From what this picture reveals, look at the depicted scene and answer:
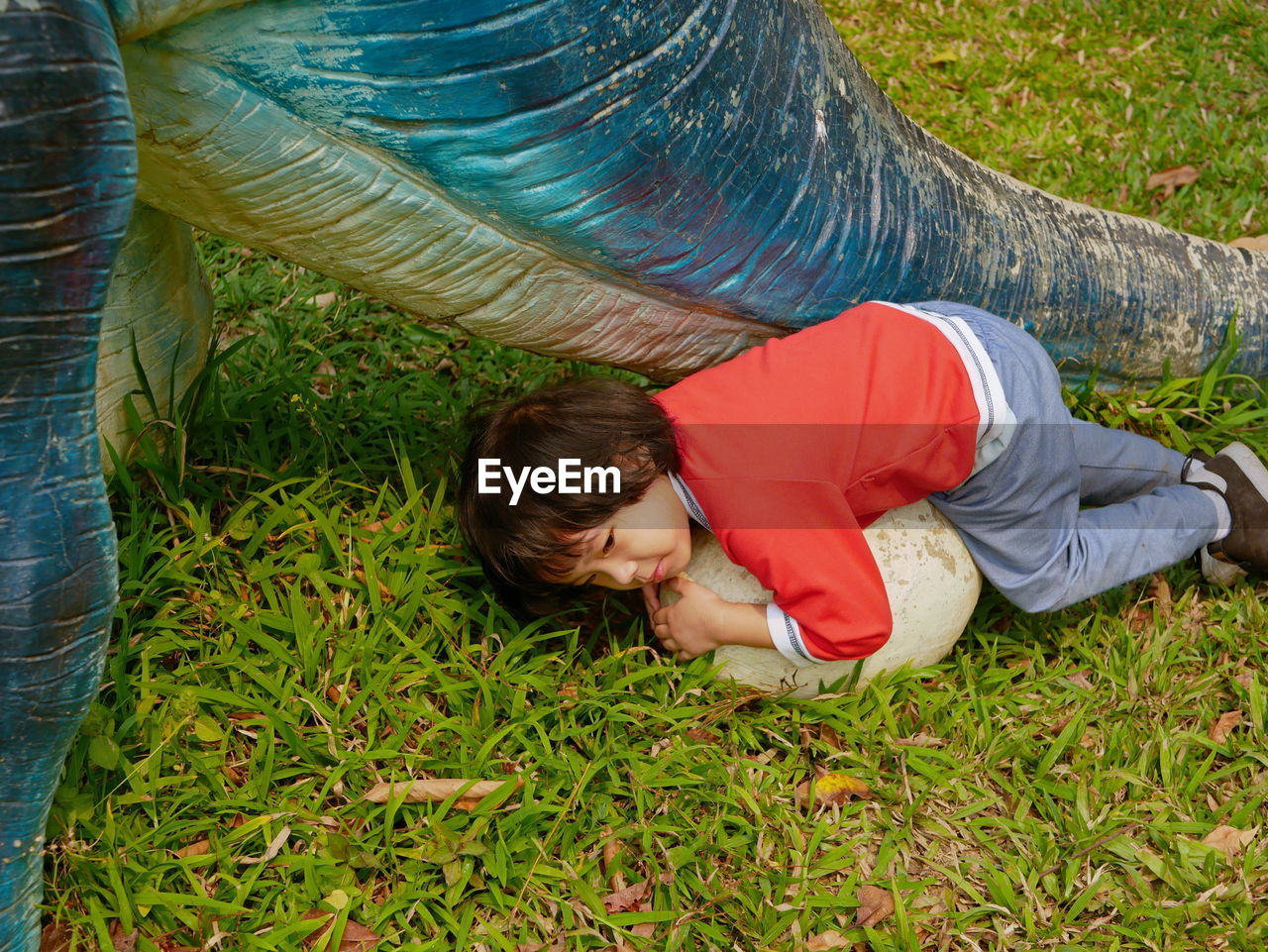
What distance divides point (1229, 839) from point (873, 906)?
629 millimetres

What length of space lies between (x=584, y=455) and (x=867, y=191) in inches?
26.5

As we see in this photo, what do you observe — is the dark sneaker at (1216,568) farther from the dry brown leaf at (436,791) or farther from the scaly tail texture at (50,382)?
the scaly tail texture at (50,382)

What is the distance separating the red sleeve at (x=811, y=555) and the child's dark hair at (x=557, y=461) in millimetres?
145

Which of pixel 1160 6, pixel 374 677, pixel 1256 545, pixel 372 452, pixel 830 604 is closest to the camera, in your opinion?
pixel 830 604

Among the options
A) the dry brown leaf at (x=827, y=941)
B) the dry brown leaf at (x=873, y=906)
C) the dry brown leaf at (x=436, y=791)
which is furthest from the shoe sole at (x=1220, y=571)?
the dry brown leaf at (x=436, y=791)

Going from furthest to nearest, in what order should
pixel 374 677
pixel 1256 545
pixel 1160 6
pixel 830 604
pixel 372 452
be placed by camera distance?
pixel 1160 6 < pixel 372 452 < pixel 1256 545 < pixel 374 677 < pixel 830 604

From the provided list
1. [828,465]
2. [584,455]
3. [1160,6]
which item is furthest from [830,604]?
[1160,6]

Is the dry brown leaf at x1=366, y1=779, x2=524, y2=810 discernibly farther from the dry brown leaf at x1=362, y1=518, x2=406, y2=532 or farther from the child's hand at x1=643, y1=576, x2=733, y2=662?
the dry brown leaf at x1=362, y1=518, x2=406, y2=532

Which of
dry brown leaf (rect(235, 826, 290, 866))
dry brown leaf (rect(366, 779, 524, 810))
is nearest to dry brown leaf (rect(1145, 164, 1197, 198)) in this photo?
dry brown leaf (rect(366, 779, 524, 810))

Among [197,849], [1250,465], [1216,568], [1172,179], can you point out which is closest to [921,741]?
[1216,568]

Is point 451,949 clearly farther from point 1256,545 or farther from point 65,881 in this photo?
point 1256,545

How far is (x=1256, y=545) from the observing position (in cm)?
233

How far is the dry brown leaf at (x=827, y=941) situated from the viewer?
1810 mm

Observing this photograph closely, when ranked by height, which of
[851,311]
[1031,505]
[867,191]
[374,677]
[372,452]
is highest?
[867,191]
